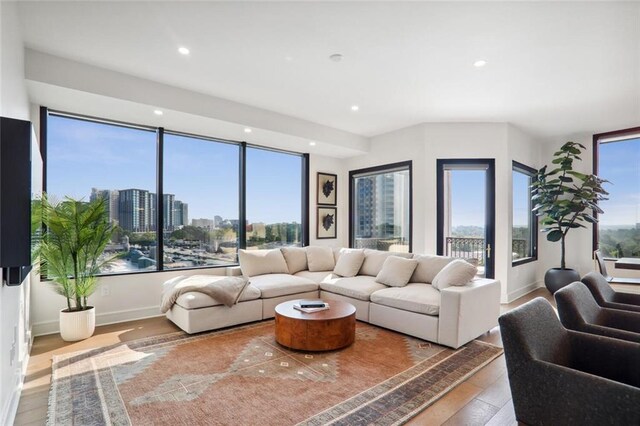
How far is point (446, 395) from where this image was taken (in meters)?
2.42

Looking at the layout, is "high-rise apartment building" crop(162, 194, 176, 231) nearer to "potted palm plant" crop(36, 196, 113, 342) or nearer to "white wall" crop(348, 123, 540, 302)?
"potted palm plant" crop(36, 196, 113, 342)

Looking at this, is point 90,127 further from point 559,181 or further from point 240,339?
point 559,181

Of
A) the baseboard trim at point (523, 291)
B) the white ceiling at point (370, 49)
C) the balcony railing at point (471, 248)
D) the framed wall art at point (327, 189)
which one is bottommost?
the baseboard trim at point (523, 291)

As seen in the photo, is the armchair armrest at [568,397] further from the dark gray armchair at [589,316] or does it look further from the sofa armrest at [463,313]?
the sofa armrest at [463,313]

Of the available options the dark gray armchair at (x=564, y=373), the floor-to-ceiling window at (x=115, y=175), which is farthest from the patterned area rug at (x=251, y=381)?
the floor-to-ceiling window at (x=115, y=175)

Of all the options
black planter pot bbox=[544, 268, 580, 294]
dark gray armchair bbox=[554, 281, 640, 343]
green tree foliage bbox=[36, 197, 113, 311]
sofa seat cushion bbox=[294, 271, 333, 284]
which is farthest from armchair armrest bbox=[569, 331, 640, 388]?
green tree foliage bbox=[36, 197, 113, 311]

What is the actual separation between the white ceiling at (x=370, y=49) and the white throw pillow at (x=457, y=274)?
6.82ft

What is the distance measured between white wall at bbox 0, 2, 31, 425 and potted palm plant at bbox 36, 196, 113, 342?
2.17 feet

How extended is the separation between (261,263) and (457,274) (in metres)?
2.75

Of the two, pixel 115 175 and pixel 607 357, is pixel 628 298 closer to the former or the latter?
pixel 607 357

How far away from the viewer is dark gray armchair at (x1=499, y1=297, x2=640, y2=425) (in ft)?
4.47

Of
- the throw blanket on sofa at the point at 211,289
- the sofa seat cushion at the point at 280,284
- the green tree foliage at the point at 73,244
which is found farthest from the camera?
the sofa seat cushion at the point at 280,284

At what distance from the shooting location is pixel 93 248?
353cm

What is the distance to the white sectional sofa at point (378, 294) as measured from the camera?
3361mm
